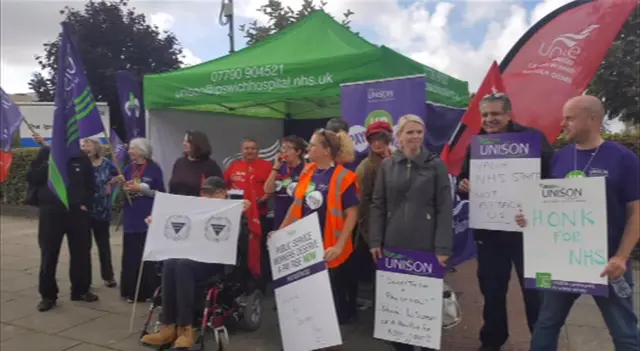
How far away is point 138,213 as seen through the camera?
548 cm

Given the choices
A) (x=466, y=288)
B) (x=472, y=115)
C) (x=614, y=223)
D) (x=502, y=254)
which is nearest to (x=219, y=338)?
(x=502, y=254)

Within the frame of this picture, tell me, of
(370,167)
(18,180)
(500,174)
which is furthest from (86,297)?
(18,180)

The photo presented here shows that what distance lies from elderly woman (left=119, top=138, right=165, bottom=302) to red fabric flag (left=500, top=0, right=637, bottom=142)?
3.54 metres

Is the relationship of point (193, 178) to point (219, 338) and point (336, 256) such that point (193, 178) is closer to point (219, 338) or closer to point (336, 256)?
point (219, 338)

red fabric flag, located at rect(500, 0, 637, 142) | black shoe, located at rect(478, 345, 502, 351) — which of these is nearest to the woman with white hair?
black shoe, located at rect(478, 345, 502, 351)

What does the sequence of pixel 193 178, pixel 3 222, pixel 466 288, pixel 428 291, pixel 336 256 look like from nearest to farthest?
pixel 428 291 < pixel 336 256 < pixel 193 178 < pixel 466 288 < pixel 3 222

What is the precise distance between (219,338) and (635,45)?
15.5 meters

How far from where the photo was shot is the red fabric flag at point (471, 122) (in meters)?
4.04

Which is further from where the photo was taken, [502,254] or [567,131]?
[502,254]

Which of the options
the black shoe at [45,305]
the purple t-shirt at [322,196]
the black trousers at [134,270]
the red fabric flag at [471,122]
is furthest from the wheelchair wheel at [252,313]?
the black shoe at [45,305]

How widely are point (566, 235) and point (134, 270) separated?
172 inches

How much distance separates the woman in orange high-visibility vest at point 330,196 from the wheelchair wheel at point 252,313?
1.03m

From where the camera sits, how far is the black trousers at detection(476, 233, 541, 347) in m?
3.64

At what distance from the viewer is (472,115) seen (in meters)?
4.05
